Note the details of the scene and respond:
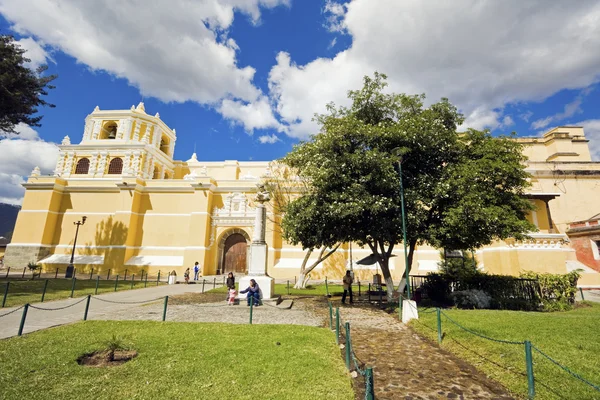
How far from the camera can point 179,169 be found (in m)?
38.9

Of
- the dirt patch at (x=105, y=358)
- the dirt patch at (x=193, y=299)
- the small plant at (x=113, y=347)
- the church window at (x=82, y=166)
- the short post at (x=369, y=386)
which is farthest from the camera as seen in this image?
the church window at (x=82, y=166)

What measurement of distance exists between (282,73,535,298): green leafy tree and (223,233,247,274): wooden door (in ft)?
52.8

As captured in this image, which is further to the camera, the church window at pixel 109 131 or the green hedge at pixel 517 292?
the church window at pixel 109 131

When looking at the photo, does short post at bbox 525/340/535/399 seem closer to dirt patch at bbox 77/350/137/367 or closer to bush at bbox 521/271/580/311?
dirt patch at bbox 77/350/137/367

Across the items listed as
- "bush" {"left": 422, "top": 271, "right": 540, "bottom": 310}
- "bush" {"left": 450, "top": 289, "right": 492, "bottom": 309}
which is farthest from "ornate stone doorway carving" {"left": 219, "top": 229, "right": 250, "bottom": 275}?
"bush" {"left": 450, "top": 289, "right": 492, "bottom": 309}

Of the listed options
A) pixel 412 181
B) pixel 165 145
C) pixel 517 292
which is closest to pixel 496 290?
pixel 517 292

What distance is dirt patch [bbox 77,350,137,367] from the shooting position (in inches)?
211

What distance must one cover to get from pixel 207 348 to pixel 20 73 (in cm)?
Result: 2019

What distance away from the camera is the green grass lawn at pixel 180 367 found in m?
4.30

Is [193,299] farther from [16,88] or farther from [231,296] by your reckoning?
[16,88]

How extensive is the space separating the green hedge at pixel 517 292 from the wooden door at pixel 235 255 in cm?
1880

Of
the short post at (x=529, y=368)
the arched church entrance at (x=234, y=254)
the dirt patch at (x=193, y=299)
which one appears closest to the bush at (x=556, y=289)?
the short post at (x=529, y=368)

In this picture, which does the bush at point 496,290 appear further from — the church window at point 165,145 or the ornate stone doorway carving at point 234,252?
the church window at point 165,145

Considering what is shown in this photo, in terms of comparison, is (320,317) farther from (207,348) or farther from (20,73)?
(20,73)
